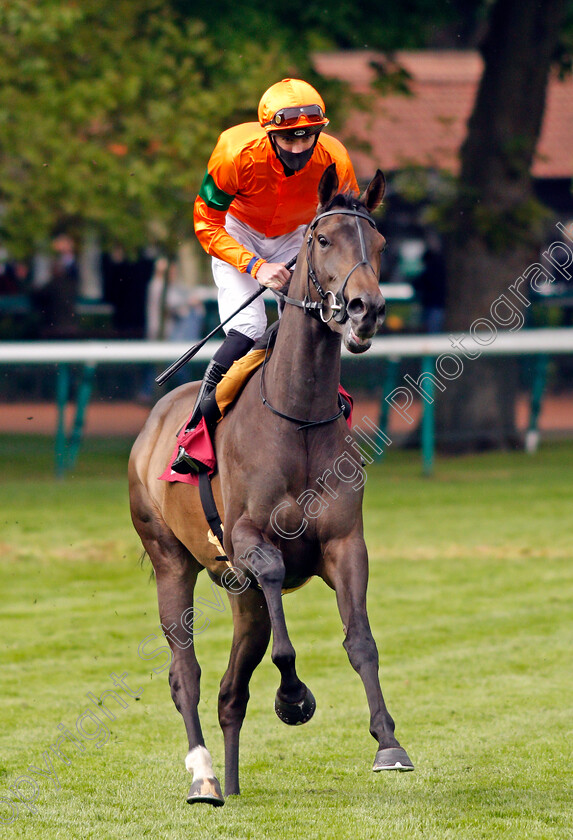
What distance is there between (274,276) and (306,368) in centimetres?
40

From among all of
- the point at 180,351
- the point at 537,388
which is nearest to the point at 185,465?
the point at 180,351

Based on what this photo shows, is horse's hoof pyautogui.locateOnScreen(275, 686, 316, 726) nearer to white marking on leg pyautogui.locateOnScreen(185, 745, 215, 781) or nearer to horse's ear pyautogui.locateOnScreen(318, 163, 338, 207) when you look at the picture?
white marking on leg pyautogui.locateOnScreen(185, 745, 215, 781)

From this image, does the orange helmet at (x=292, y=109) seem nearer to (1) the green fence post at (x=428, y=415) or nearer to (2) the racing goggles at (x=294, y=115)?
(2) the racing goggles at (x=294, y=115)

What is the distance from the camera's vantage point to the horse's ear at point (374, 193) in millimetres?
4363

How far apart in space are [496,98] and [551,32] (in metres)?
0.94

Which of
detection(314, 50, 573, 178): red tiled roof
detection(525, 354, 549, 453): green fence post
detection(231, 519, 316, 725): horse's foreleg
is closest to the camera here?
detection(231, 519, 316, 725): horse's foreleg

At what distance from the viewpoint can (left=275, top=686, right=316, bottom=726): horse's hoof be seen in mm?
4777

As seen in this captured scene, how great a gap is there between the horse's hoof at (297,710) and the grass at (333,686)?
0.91ft

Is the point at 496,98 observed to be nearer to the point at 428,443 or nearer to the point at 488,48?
the point at 488,48

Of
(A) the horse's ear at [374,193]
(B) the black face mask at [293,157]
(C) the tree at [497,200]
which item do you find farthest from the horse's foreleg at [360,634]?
(C) the tree at [497,200]

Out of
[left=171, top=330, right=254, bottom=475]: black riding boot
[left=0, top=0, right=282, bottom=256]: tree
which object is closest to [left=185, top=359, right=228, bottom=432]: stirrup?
[left=171, top=330, right=254, bottom=475]: black riding boot

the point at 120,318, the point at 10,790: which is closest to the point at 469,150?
the point at 120,318

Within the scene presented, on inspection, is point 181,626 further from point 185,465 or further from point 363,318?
point 363,318

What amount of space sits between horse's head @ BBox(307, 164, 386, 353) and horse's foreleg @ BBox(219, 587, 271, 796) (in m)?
1.22
